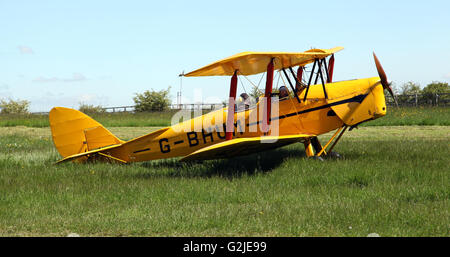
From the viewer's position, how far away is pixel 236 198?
7387 mm

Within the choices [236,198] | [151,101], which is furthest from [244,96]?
[151,101]

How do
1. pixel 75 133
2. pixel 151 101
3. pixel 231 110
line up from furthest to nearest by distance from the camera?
1. pixel 151 101
2. pixel 75 133
3. pixel 231 110

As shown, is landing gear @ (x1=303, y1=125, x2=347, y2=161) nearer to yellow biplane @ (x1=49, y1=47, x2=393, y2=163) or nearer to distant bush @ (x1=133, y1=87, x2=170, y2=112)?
yellow biplane @ (x1=49, y1=47, x2=393, y2=163)

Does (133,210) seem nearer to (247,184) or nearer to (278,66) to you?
(247,184)

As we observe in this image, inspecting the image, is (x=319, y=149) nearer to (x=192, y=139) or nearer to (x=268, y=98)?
(x=268, y=98)

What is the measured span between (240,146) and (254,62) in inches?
94.5

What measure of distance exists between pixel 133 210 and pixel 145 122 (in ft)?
86.9

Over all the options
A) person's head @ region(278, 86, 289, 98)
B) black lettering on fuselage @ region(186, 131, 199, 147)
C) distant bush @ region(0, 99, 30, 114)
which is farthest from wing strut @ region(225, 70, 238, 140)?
distant bush @ region(0, 99, 30, 114)

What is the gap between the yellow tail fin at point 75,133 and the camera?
11734 mm

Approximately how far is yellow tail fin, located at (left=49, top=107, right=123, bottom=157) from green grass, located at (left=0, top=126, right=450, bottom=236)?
0.68 meters

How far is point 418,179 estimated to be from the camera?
26.8ft

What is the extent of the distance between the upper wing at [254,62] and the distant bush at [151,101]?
4874 centimetres

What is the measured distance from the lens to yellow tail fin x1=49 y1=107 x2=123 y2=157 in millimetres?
11734
